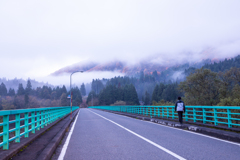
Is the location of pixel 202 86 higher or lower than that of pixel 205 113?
higher

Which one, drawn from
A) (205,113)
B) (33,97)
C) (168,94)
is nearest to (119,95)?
(168,94)

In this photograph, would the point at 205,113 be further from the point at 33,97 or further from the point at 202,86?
the point at 33,97

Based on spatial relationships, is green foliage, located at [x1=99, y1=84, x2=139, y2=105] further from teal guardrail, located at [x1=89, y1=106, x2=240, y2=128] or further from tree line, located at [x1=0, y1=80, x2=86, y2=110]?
teal guardrail, located at [x1=89, y1=106, x2=240, y2=128]

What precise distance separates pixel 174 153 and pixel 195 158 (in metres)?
0.72

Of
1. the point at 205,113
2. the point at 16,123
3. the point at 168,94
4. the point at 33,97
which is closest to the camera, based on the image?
the point at 16,123

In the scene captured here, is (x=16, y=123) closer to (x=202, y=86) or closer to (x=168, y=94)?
(x=202, y=86)

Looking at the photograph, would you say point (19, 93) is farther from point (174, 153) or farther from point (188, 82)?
point (174, 153)

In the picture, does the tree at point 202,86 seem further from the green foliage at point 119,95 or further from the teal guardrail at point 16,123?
the green foliage at point 119,95

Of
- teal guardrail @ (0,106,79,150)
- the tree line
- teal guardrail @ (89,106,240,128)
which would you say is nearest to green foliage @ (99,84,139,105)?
the tree line

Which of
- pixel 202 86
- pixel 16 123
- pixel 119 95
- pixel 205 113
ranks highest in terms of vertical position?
pixel 202 86

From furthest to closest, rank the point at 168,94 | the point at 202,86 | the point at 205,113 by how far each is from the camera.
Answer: the point at 168,94
the point at 202,86
the point at 205,113

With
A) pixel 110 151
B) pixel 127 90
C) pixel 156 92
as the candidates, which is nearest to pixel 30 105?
pixel 127 90

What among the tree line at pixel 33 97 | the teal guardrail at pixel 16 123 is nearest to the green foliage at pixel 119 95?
the tree line at pixel 33 97

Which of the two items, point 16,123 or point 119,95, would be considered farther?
point 119,95
